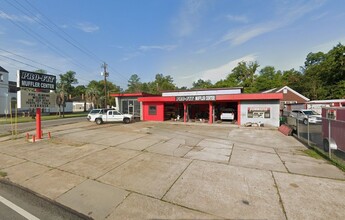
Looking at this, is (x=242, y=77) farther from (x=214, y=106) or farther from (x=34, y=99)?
(x=34, y=99)

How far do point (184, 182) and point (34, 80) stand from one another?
12777 millimetres

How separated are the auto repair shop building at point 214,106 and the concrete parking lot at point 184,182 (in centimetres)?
1092

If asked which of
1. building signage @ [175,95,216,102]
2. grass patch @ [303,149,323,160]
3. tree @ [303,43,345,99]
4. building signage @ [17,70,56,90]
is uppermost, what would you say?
tree @ [303,43,345,99]

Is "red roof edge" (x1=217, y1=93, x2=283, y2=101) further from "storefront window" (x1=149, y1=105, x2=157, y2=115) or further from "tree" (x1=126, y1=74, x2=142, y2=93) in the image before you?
"tree" (x1=126, y1=74, x2=142, y2=93)

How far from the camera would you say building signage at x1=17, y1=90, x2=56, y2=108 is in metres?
11.8

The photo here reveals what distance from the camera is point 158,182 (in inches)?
211

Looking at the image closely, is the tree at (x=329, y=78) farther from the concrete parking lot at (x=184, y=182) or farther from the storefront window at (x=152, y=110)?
the concrete parking lot at (x=184, y=182)

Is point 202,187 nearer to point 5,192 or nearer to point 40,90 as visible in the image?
point 5,192

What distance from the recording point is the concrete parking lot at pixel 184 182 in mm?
3932

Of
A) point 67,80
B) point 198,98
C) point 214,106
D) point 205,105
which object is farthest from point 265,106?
point 67,80

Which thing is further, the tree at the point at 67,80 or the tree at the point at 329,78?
the tree at the point at 67,80

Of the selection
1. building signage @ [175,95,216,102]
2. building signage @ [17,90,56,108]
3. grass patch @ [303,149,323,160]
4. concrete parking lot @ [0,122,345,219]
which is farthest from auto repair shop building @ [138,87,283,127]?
building signage @ [17,90,56,108]

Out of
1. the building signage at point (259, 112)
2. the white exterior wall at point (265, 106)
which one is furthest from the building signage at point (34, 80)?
the building signage at point (259, 112)

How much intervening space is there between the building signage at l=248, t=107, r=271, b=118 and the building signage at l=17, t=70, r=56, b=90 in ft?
62.9
